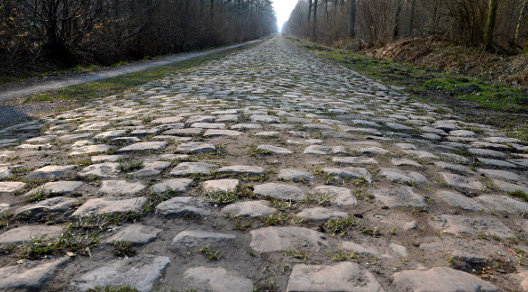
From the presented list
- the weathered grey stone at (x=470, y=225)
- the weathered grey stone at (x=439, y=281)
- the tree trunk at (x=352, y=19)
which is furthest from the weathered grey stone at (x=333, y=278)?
the tree trunk at (x=352, y=19)

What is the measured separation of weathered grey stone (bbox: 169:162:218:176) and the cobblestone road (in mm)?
14

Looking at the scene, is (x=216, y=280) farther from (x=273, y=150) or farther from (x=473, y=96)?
(x=473, y=96)

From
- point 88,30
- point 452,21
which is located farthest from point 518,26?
point 88,30

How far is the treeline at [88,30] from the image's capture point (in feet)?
30.7

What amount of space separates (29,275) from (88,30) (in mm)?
12741

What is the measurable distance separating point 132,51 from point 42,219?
1478 cm

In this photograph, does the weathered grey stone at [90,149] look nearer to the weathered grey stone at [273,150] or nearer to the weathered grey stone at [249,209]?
the weathered grey stone at [273,150]

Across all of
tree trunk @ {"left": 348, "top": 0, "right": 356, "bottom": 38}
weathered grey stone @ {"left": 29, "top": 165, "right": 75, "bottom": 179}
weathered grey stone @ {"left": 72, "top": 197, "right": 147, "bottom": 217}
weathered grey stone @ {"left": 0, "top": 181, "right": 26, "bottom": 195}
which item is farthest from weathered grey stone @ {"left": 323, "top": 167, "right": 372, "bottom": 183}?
tree trunk @ {"left": 348, "top": 0, "right": 356, "bottom": 38}

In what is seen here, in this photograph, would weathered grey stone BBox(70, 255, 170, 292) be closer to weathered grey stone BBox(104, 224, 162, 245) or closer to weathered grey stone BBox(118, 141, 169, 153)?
weathered grey stone BBox(104, 224, 162, 245)

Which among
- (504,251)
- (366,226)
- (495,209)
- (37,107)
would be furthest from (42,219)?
(37,107)

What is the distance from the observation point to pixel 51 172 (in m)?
2.38

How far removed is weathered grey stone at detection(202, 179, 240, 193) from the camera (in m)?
2.10

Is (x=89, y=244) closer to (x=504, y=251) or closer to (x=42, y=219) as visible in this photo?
(x=42, y=219)

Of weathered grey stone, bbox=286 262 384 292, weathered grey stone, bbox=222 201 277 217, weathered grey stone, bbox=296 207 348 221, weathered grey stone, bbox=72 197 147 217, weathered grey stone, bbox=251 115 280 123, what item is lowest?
weathered grey stone, bbox=286 262 384 292
